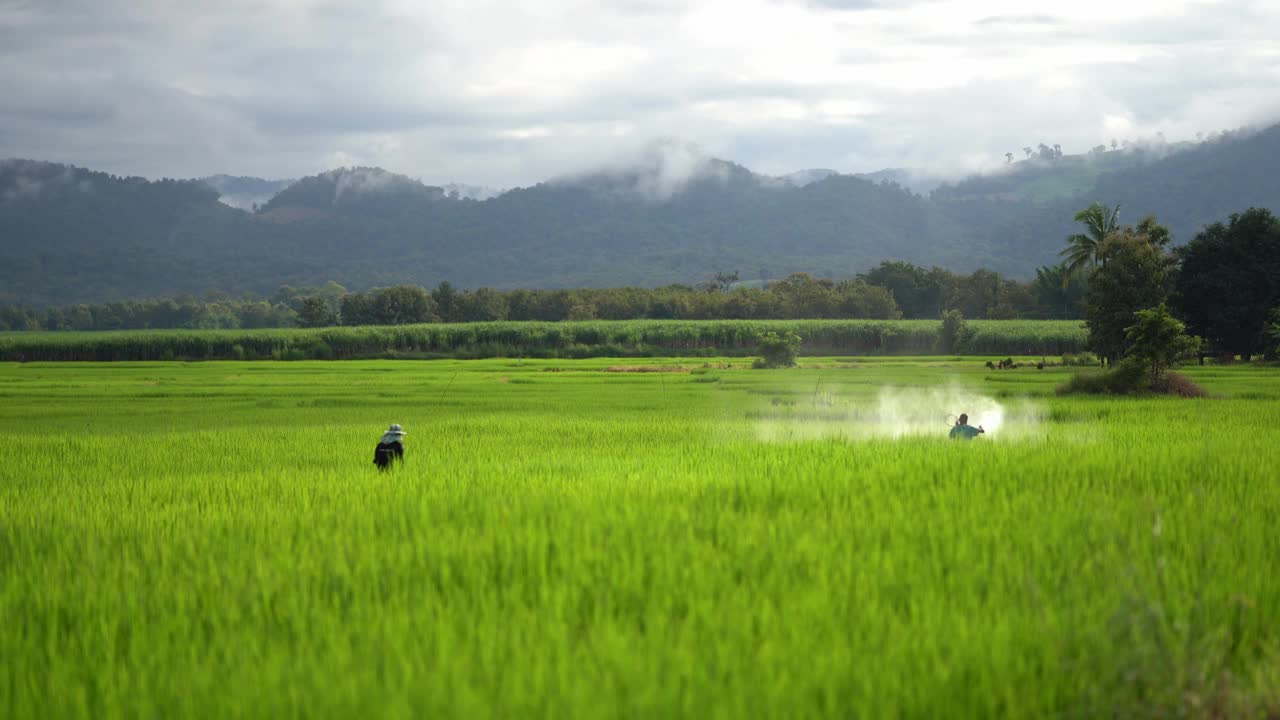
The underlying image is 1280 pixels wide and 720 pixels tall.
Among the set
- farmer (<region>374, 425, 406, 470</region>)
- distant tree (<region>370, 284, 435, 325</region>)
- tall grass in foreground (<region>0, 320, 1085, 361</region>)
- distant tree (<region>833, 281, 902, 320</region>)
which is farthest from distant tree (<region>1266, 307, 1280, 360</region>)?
distant tree (<region>370, 284, 435, 325</region>)

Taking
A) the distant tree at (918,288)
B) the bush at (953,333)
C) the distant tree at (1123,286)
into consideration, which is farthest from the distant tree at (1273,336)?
the distant tree at (918,288)

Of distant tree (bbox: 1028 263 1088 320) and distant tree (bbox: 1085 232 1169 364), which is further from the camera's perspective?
distant tree (bbox: 1028 263 1088 320)

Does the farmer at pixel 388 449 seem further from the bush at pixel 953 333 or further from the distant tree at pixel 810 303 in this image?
the distant tree at pixel 810 303

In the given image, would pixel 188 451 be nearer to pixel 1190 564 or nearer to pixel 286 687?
pixel 286 687

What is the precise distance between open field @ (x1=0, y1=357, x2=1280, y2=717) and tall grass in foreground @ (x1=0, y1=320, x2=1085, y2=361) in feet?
268

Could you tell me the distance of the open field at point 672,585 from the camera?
4.83m

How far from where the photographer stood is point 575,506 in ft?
30.5

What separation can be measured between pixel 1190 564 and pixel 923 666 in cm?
320

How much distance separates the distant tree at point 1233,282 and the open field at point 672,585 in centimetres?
5404

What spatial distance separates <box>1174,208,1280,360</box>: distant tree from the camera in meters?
60.0

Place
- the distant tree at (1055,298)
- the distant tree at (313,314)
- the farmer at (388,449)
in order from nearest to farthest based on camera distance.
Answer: the farmer at (388,449) < the distant tree at (1055,298) < the distant tree at (313,314)

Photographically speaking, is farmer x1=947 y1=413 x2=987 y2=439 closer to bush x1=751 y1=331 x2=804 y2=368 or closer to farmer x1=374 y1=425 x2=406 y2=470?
farmer x1=374 y1=425 x2=406 y2=470

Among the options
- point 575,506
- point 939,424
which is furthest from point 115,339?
point 575,506

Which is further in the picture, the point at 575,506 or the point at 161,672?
the point at 575,506
